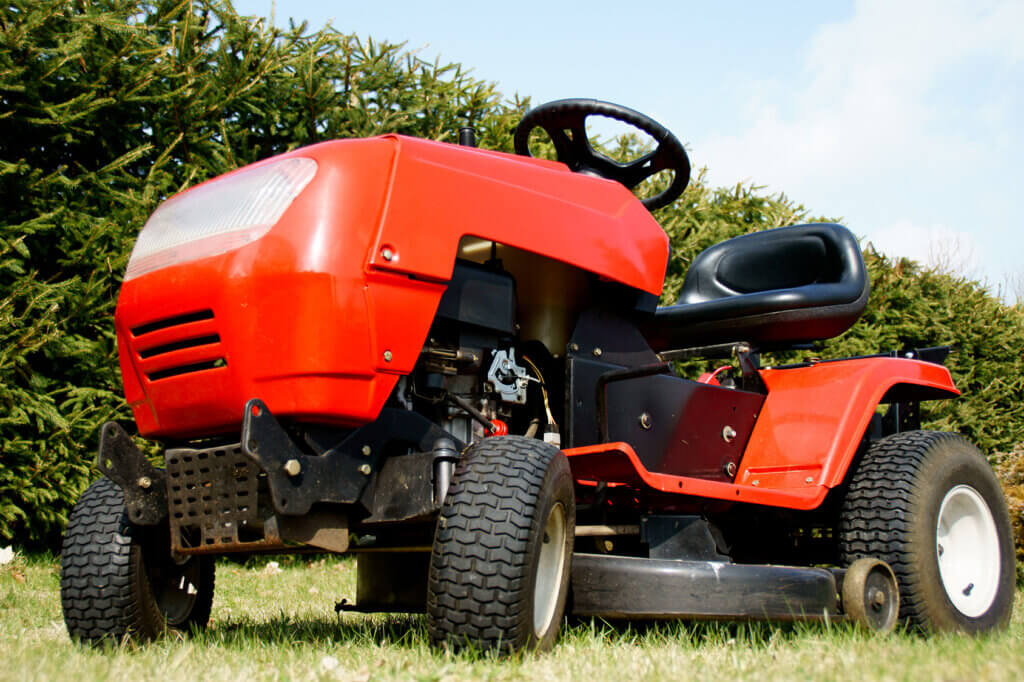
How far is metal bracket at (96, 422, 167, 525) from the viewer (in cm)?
264

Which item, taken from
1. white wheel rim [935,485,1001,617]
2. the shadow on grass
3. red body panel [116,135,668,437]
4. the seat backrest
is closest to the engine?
red body panel [116,135,668,437]

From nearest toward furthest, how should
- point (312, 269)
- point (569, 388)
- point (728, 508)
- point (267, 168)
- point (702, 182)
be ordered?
1. point (312, 269)
2. point (267, 168)
3. point (569, 388)
4. point (728, 508)
5. point (702, 182)

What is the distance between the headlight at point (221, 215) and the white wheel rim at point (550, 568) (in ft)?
3.36

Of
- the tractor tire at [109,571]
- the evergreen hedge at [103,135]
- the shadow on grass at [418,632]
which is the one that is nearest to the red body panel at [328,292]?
the tractor tire at [109,571]

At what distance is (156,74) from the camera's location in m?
5.46

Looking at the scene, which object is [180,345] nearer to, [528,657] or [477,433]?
[477,433]

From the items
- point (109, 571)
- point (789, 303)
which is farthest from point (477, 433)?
point (789, 303)

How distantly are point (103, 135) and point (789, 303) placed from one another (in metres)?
3.70

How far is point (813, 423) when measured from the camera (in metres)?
3.54

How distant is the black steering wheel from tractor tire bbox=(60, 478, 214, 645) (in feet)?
5.78

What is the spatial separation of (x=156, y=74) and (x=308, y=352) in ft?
11.8

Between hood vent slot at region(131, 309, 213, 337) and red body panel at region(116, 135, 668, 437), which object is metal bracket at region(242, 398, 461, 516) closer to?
red body panel at region(116, 135, 668, 437)

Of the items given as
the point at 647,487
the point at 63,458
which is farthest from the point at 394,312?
the point at 63,458

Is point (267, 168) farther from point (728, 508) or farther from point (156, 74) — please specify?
point (156, 74)
